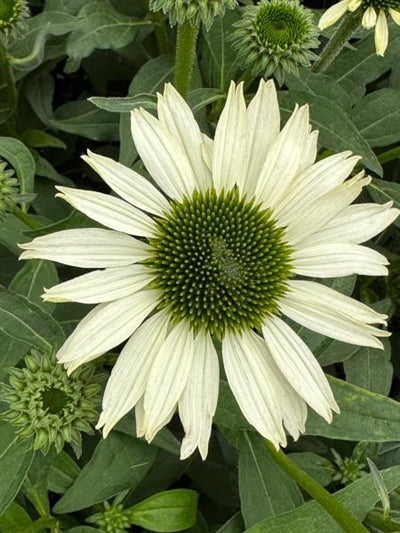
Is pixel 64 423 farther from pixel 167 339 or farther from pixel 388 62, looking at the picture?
pixel 388 62

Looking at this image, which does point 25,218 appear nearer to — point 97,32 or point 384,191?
point 97,32

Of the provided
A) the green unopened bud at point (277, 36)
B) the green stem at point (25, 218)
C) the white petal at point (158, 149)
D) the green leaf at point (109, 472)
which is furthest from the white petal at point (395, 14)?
the green leaf at point (109, 472)

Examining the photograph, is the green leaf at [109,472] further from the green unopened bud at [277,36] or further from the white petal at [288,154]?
the green unopened bud at [277,36]

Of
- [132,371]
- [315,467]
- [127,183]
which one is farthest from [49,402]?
[315,467]

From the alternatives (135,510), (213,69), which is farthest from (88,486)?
(213,69)

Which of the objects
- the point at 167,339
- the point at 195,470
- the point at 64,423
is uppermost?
the point at 167,339

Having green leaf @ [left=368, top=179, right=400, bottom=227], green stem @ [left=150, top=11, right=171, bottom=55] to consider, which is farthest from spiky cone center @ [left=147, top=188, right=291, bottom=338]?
green stem @ [left=150, top=11, right=171, bottom=55]

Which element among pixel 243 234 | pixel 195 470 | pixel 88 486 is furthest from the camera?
pixel 195 470
